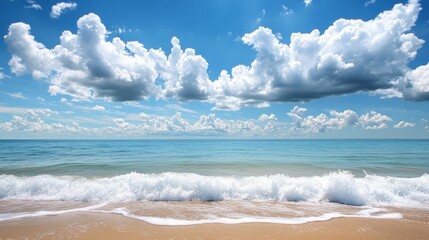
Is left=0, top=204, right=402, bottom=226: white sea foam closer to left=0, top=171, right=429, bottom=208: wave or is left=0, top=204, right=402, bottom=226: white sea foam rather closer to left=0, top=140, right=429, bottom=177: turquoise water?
left=0, top=171, right=429, bottom=208: wave

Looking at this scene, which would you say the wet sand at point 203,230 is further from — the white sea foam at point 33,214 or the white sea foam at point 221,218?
the white sea foam at point 33,214

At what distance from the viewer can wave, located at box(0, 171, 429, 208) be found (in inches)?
411

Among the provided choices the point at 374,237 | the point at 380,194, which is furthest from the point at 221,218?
the point at 380,194

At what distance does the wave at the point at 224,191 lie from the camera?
1043 cm

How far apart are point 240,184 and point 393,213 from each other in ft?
20.9

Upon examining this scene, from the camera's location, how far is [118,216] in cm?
805

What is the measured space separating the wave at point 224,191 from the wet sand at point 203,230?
2625 mm

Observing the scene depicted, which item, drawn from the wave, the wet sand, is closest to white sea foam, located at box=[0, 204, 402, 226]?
the wet sand

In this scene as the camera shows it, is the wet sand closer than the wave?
Yes

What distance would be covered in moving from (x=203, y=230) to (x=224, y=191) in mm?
4284

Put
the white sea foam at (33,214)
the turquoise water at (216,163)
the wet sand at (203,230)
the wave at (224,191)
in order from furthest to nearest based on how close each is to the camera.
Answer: the turquoise water at (216,163)
the wave at (224,191)
the white sea foam at (33,214)
the wet sand at (203,230)

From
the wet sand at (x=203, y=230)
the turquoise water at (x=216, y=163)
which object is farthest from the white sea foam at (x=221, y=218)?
the turquoise water at (x=216, y=163)

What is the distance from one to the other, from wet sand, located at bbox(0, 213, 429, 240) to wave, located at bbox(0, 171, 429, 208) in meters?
2.63

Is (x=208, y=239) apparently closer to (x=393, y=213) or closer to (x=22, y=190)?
(x=393, y=213)
